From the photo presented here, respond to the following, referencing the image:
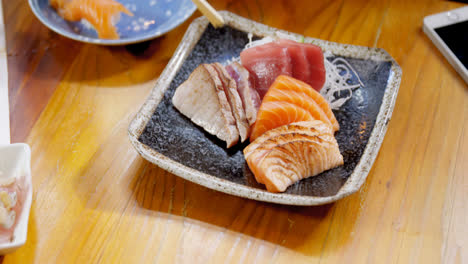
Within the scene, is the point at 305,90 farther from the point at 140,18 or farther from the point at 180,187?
the point at 140,18

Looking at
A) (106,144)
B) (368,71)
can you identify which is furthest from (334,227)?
(106,144)

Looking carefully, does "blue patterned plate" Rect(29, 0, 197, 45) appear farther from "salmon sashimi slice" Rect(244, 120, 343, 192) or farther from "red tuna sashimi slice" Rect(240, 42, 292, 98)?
"salmon sashimi slice" Rect(244, 120, 343, 192)

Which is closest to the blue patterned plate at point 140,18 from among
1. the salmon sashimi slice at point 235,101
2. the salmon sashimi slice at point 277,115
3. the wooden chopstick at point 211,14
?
the wooden chopstick at point 211,14

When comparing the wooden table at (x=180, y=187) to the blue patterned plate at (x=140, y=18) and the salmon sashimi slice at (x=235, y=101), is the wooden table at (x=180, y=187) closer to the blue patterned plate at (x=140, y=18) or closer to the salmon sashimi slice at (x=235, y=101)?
the blue patterned plate at (x=140, y=18)

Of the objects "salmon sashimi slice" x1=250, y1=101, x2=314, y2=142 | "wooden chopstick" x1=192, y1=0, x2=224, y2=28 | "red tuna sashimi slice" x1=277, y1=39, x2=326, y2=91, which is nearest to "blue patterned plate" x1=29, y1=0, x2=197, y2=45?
"wooden chopstick" x1=192, y1=0, x2=224, y2=28

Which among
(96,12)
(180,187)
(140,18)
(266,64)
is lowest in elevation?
(180,187)

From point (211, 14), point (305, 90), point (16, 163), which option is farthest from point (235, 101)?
point (16, 163)
